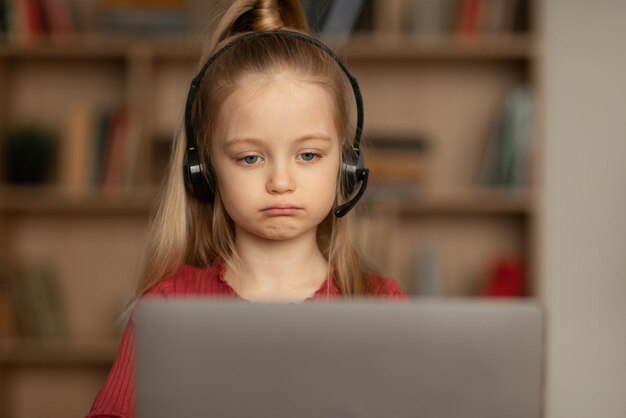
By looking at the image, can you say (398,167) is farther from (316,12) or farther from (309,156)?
(309,156)

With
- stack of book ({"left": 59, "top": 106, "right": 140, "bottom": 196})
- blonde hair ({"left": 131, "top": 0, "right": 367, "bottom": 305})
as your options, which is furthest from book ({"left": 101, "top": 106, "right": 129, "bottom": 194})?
blonde hair ({"left": 131, "top": 0, "right": 367, "bottom": 305})

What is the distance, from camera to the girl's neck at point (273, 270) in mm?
1349

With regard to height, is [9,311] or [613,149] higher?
[613,149]

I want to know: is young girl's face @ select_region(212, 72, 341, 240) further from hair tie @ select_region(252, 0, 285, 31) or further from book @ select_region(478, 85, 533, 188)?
book @ select_region(478, 85, 533, 188)

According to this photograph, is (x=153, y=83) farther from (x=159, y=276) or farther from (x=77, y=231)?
(x=159, y=276)

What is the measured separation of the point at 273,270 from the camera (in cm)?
135

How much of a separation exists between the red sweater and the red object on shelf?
1968 mm

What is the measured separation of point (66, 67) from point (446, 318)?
9.77 feet

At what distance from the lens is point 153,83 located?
11.7 ft

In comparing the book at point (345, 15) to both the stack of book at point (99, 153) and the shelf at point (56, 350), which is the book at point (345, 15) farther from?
the shelf at point (56, 350)

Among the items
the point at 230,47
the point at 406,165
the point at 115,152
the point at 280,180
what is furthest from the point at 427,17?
the point at 280,180

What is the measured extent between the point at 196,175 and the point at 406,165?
2.00 m

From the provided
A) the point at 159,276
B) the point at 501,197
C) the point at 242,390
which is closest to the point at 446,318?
the point at 242,390

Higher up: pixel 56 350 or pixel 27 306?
pixel 27 306
